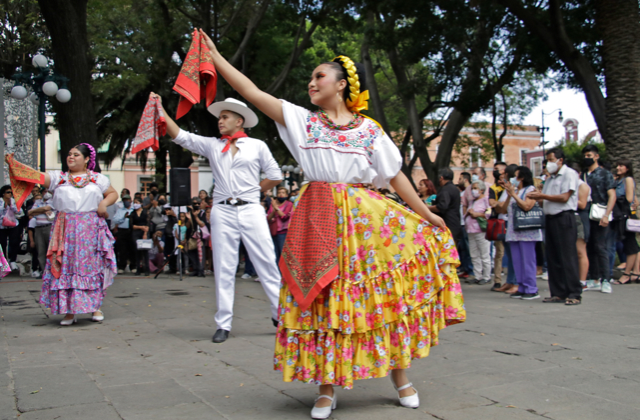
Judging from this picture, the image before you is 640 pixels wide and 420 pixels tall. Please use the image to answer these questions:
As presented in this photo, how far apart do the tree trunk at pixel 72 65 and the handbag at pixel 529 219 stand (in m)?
7.52

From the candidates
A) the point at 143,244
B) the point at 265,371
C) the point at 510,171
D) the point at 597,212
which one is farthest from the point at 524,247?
the point at 143,244

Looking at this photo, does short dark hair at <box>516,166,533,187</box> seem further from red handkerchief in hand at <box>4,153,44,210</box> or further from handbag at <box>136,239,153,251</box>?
handbag at <box>136,239,153,251</box>

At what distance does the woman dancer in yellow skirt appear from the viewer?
317cm

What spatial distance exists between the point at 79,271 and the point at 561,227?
5.74 m

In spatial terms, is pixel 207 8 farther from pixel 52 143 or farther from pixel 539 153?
pixel 539 153

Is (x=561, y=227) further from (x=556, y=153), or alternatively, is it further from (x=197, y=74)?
(x=197, y=74)

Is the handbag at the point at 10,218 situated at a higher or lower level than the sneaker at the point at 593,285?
higher

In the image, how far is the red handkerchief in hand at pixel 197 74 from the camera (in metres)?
3.89

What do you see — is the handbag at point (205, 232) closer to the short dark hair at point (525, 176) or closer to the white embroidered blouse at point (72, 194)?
the white embroidered blouse at point (72, 194)

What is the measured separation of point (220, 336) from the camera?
17.5ft

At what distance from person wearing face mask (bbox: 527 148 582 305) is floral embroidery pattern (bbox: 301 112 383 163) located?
15.7 feet

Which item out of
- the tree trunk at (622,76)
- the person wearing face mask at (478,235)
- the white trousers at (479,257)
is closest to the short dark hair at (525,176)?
the person wearing face mask at (478,235)

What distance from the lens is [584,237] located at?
29.4 ft

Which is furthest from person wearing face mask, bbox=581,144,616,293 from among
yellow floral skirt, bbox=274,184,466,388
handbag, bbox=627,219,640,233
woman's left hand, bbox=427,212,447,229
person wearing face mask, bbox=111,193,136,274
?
person wearing face mask, bbox=111,193,136,274
